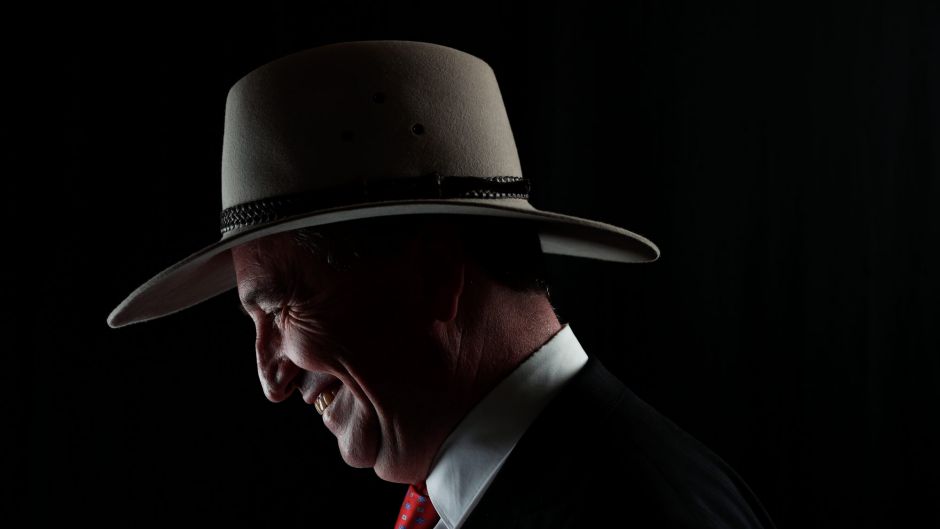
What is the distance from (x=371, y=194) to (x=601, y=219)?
1.13 meters

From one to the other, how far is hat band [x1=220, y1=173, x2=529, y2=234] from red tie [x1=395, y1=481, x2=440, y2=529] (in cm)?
41

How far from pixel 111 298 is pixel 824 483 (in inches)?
66.5

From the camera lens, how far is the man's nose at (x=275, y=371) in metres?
1.11

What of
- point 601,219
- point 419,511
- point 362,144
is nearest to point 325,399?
point 419,511

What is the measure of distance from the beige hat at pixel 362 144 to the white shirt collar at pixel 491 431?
0.57 ft

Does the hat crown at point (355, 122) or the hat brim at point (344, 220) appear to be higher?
the hat crown at point (355, 122)

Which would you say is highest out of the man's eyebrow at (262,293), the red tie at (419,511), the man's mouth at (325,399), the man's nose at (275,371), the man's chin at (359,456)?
the man's eyebrow at (262,293)

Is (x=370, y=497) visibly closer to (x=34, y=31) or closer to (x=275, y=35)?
(x=275, y=35)

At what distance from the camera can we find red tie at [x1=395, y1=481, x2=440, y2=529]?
1.16 metres

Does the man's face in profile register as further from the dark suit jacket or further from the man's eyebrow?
the dark suit jacket

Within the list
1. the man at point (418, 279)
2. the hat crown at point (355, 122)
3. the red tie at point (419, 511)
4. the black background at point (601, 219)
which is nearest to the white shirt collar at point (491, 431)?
the man at point (418, 279)

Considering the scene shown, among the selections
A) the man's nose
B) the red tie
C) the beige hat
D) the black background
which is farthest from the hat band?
the black background

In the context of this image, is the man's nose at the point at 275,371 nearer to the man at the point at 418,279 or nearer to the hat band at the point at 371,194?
the man at the point at 418,279

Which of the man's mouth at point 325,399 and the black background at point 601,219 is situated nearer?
the man's mouth at point 325,399
